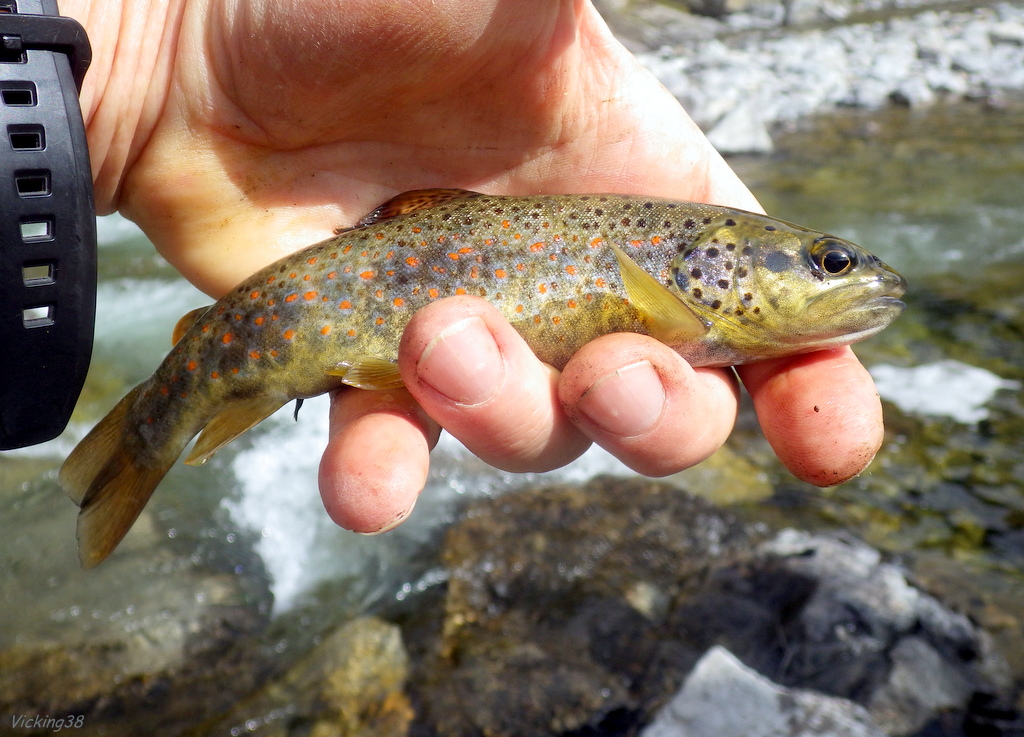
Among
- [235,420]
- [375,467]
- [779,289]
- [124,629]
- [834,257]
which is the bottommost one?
[124,629]

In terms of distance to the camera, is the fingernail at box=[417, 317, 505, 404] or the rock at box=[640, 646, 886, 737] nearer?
the fingernail at box=[417, 317, 505, 404]

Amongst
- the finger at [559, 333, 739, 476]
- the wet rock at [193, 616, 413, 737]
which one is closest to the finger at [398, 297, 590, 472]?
the finger at [559, 333, 739, 476]

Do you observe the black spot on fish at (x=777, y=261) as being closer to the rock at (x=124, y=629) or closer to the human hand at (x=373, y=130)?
the human hand at (x=373, y=130)

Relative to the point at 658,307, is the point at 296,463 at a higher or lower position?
lower

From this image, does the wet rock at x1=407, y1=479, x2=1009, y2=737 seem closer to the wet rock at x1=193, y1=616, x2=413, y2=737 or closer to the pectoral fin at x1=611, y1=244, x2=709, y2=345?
the wet rock at x1=193, y1=616, x2=413, y2=737

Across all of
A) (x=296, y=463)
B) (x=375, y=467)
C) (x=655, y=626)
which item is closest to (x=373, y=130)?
(x=375, y=467)

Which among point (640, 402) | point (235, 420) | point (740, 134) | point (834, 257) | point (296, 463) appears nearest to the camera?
point (640, 402)

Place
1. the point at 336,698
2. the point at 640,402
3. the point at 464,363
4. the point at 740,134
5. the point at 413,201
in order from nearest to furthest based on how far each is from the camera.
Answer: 1. the point at 464,363
2. the point at 640,402
3. the point at 413,201
4. the point at 336,698
5. the point at 740,134

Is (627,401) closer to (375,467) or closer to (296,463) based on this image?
(375,467)
